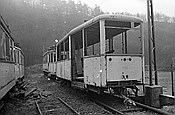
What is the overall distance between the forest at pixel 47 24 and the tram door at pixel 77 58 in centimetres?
4347

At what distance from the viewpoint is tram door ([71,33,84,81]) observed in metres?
10.6

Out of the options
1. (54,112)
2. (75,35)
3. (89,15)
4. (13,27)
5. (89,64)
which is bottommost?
(54,112)

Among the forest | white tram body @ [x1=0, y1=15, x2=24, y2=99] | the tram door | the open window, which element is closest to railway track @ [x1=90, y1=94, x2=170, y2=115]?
the open window

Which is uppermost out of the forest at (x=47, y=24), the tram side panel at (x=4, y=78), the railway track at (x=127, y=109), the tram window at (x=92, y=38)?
the forest at (x=47, y=24)

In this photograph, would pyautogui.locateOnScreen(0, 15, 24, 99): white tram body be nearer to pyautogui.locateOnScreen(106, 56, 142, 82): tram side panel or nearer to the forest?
pyautogui.locateOnScreen(106, 56, 142, 82): tram side panel

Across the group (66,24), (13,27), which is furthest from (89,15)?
(13,27)

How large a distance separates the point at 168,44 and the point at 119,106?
65781mm

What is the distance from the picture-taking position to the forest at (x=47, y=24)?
5816 centimetres

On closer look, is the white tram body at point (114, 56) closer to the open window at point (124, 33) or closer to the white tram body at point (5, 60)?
the open window at point (124, 33)

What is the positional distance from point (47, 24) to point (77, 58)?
5706cm

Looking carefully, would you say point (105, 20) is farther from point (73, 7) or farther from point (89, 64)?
point (73, 7)

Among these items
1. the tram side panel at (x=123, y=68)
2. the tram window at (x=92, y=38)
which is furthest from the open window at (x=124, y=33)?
the tram side panel at (x=123, y=68)

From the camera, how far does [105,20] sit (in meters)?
7.81

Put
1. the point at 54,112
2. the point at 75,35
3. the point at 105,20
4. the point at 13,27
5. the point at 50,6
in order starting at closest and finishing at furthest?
the point at 54,112
the point at 105,20
the point at 75,35
the point at 13,27
the point at 50,6
